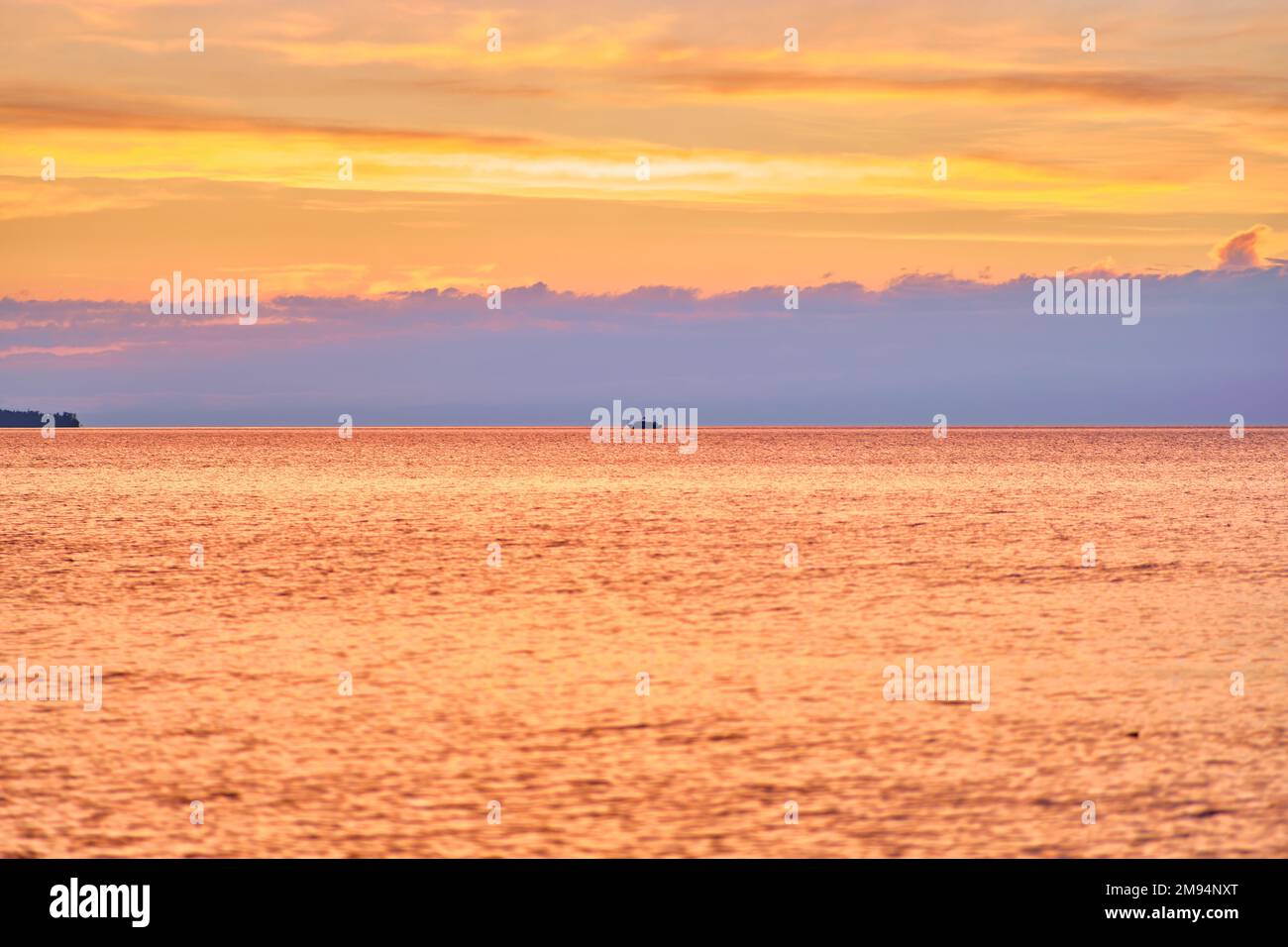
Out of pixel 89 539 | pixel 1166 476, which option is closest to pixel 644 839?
pixel 89 539

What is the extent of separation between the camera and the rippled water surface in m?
15.3

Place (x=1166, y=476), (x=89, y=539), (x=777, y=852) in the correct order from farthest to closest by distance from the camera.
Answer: (x=1166, y=476) < (x=89, y=539) < (x=777, y=852)

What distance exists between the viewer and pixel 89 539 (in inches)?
2156

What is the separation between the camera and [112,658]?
26234mm

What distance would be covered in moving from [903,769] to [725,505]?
64834 mm

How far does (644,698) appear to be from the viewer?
22.4 m

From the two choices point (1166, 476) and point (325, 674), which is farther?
point (1166, 476)

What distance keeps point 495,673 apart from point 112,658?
806 cm

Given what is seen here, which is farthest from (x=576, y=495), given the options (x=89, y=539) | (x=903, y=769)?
(x=903, y=769)

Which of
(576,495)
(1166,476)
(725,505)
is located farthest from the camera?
(1166,476)

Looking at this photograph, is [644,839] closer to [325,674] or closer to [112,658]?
[325,674]

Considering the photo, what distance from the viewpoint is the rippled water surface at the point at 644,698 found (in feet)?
50.1

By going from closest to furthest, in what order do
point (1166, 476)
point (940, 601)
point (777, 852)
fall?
point (777, 852) → point (940, 601) → point (1166, 476)
